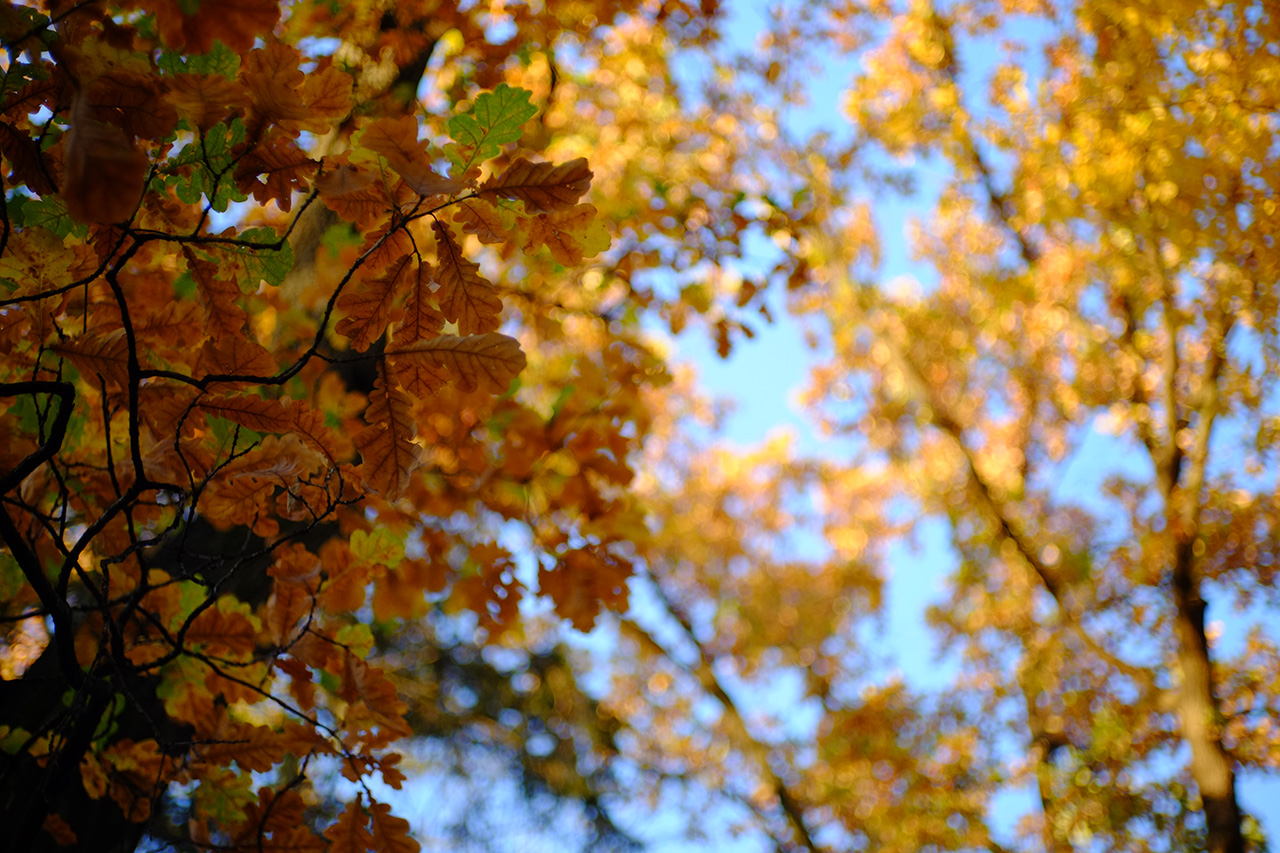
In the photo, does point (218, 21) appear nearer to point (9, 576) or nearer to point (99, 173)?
point (99, 173)

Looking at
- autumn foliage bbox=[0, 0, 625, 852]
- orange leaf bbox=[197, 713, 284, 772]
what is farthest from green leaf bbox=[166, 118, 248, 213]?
orange leaf bbox=[197, 713, 284, 772]

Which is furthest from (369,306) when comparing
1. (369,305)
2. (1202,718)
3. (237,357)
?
(1202,718)

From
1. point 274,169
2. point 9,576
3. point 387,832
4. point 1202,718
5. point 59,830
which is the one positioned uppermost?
point 1202,718

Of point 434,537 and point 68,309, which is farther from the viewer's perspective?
point 434,537

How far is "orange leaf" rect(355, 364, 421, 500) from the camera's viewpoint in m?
1.00

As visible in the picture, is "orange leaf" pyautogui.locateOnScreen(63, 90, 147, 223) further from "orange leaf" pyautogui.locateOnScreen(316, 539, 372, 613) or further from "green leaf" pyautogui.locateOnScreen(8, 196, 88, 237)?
"orange leaf" pyautogui.locateOnScreen(316, 539, 372, 613)

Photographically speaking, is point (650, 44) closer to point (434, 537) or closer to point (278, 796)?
point (434, 537)

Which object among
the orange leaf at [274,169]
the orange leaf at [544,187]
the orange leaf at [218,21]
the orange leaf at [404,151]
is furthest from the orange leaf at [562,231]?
the orange leaf at [218,21]

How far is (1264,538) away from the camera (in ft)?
13.1

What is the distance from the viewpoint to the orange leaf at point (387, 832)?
1274mm

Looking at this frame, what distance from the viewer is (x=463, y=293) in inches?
41.5

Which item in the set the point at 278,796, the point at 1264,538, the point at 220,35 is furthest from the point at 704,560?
the point at 220,35

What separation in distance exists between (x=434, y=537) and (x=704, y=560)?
916 centimetres

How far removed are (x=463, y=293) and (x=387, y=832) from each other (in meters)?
0.91
